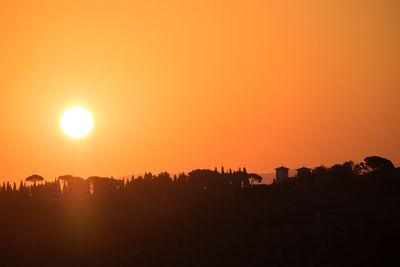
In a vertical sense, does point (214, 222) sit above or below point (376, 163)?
below

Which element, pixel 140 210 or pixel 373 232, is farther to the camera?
pixel 140 210

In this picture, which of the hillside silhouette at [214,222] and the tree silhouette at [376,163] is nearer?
the hillside silhouette at [214,222]

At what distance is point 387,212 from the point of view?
347 feet

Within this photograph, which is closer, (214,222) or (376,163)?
(214,222)

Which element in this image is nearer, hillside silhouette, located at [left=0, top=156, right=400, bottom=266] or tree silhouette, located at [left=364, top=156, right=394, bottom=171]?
hillside silhouette, located at [left=0, top=156, right=400, bottom=266]

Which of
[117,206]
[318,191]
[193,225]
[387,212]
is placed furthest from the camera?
[117,206]

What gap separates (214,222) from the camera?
384 feet

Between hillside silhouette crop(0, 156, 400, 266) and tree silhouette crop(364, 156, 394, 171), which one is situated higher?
tree silhouette crop(364, 156, 394, 171)

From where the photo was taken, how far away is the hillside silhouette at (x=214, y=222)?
324 feet

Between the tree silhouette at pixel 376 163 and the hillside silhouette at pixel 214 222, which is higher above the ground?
the tree silhouette at pixel 376 163

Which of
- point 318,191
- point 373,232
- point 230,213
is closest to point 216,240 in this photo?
point 230,213

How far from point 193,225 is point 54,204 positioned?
149 ft

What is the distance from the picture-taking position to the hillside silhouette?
9881cm

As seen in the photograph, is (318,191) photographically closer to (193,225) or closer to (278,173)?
(193,225)
